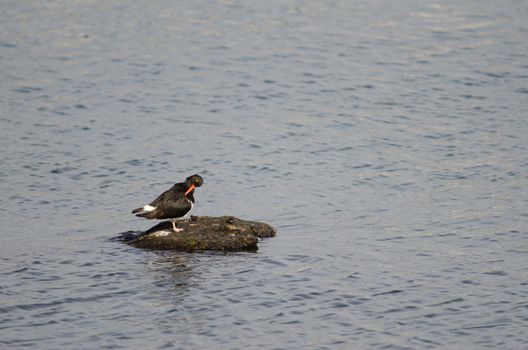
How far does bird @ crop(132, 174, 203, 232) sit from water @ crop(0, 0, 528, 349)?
32.1 inches

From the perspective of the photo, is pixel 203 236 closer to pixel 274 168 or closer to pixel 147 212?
pixel 147 212

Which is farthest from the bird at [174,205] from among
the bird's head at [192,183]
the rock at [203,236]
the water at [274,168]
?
the water at [274,168]

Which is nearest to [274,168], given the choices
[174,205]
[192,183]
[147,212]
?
[192,183]

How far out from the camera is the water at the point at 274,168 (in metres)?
15.6

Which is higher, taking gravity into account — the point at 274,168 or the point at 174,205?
the point at 174,205

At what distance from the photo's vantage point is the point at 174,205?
60.1ft

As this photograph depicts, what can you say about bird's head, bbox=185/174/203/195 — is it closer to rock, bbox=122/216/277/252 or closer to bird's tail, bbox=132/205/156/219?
rock, bbox=122/216/277/252

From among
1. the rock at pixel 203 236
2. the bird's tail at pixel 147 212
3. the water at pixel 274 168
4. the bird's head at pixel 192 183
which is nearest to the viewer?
the water at pixel 274 168

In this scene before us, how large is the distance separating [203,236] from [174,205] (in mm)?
883

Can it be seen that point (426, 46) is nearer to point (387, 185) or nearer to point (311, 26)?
point (311, 26)

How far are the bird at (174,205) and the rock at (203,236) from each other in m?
0.25

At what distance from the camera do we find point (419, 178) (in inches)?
969

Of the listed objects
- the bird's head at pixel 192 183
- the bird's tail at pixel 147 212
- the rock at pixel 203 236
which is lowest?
the rock at pixel 203 236

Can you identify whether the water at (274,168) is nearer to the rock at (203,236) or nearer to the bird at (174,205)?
the rock at (203,236)
